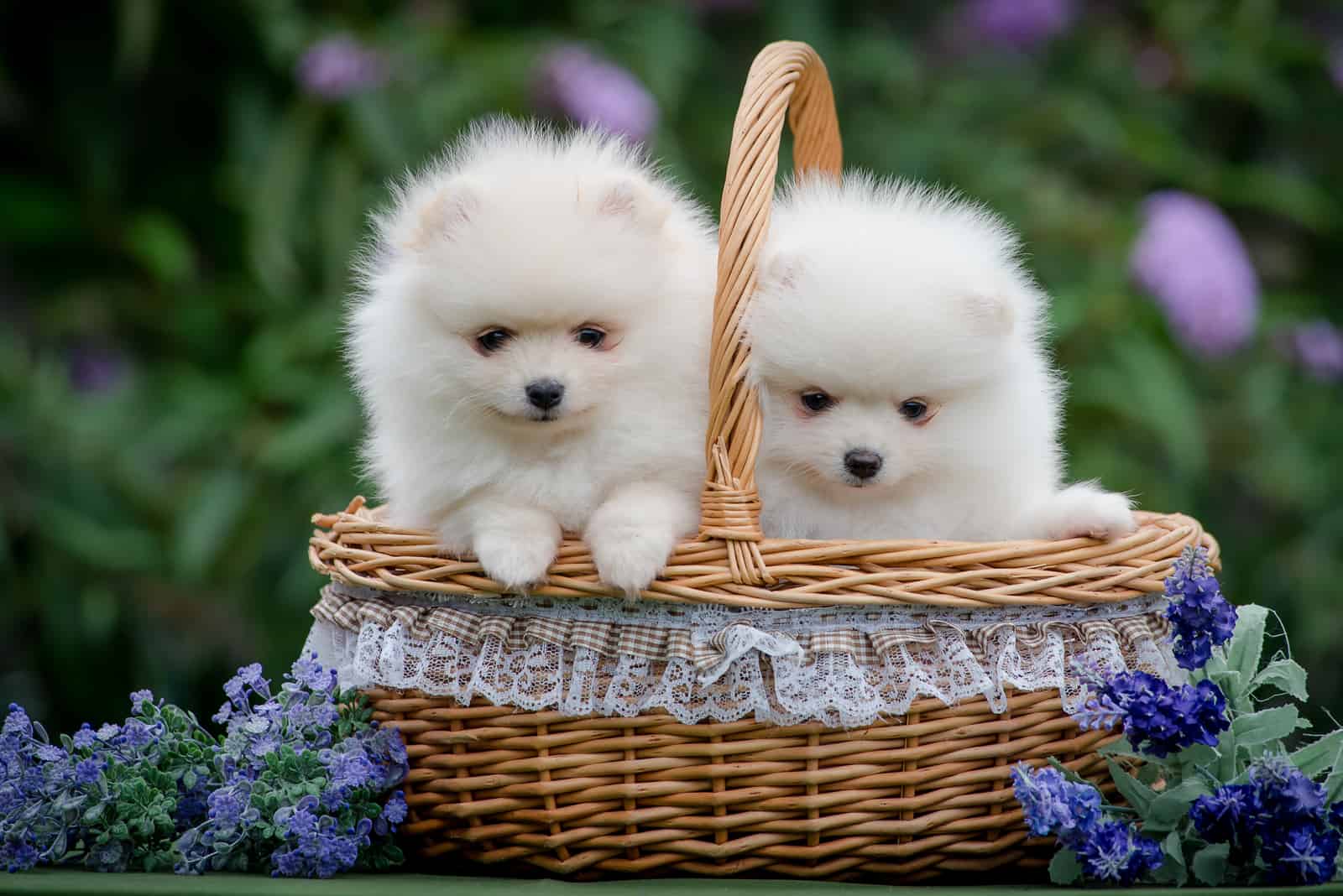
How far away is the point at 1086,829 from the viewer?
1.72 m

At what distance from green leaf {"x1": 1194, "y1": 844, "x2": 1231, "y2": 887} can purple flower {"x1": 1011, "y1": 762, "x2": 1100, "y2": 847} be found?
0.16 meters

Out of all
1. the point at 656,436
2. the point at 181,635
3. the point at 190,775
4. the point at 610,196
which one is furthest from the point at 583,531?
the point at 181,635

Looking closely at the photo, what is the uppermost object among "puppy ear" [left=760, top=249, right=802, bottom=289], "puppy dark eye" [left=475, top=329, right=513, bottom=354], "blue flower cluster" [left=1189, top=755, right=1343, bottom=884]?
"puppy ear" [left=760, top=249, right=802, bottom=289]

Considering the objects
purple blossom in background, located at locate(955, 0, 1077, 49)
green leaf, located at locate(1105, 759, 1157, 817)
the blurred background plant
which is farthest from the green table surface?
purple blossom in background, located at locate(955, 0, 1077, 49)

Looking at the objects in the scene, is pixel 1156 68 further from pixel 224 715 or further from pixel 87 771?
pixel 87 771

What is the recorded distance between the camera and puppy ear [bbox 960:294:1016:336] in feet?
6.68

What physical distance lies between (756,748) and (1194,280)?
262 centimetres

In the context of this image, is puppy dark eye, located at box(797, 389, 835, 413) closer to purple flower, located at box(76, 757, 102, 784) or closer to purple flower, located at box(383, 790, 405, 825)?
purple flower, located at box(383, 790, 405, 825)

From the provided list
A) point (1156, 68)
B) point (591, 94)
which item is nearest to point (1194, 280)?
point (1156, 68)

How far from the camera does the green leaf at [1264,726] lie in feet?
5.94

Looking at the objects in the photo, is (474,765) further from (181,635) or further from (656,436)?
(181,635)

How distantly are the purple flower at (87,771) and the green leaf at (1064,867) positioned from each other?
1319mm

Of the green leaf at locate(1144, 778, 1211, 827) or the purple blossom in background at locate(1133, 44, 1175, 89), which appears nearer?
the green leaf at locate(1144, 778, 1211, 827)

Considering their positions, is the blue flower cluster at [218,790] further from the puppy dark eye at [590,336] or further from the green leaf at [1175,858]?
the green leaf at [1175,858]
